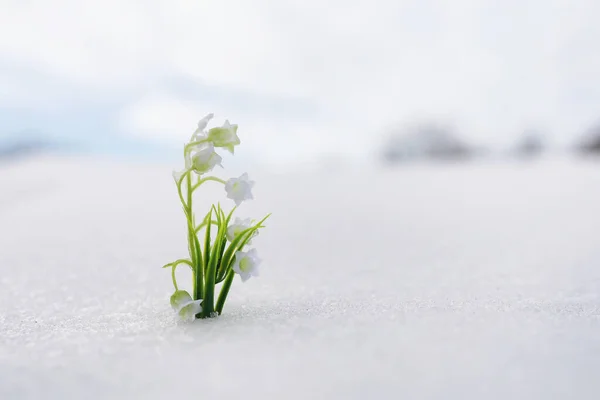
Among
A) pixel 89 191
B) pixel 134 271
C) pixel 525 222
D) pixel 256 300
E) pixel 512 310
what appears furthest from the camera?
pixel 89 191

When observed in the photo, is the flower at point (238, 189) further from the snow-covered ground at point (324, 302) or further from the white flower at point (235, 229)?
the snow-covered ground at point (324, 302)

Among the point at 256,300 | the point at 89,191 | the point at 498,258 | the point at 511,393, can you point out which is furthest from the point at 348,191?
the point at 511,393

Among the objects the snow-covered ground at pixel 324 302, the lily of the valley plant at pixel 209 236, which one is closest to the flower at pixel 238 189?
the lily of the valley plant at pixel 209 236

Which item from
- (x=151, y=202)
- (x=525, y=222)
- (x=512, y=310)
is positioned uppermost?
(x=151, y=202)

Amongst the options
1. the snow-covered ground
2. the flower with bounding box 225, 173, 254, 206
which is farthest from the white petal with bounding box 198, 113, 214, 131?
the snow-covered ground

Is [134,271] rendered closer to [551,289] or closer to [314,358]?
[314,358]

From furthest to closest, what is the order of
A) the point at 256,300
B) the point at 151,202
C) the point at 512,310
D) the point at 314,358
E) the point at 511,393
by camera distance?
the point at 151,202 < the point at 256,300 < the point at 512,310 < the point at 314,358 < the point at 511,393

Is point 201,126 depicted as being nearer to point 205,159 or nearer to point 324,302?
point 205,159

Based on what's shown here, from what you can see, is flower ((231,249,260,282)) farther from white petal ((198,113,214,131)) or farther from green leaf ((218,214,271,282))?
white petal ((198,113,214,131))
